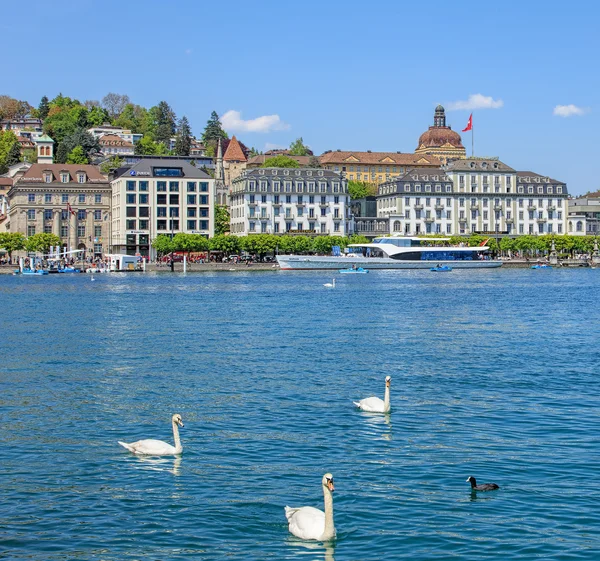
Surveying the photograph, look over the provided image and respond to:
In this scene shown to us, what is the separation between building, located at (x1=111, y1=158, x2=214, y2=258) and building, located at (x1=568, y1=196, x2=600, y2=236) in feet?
214

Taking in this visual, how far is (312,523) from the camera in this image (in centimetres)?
1314

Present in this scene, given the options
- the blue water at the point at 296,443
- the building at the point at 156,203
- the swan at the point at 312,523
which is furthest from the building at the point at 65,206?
the swan at the point at 312,523

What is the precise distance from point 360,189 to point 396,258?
3639 cm

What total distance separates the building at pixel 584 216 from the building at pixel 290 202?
41.5 meters

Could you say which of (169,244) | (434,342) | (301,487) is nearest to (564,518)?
(301,487)

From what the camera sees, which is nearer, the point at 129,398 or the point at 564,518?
the point at 564,518

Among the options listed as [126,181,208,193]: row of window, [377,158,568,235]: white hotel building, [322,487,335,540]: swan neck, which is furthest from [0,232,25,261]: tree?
[322,487,335,540]: swan neck

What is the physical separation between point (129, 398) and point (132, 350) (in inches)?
420

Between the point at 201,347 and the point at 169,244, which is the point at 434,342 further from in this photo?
the point at 169,244

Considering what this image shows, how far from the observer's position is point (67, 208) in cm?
12825

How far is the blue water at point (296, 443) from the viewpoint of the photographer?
13344 millimetres

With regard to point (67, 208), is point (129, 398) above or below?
below

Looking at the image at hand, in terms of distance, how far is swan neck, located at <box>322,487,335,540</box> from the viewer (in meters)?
12.5

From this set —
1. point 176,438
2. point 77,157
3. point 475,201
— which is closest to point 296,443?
point 176,438
